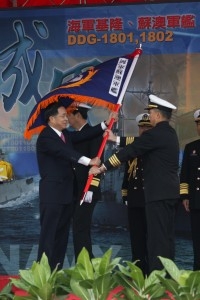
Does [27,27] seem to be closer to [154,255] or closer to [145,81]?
[145,81]

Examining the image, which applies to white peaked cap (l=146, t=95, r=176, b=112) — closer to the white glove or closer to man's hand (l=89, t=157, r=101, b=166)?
man's hand (l=89, t=157, r=101, b=166)

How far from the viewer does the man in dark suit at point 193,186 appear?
5.69 m

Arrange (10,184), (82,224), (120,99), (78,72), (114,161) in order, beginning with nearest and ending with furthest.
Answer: (114,161) → (120,99) → (82,224) → (78,72) → (10,184)

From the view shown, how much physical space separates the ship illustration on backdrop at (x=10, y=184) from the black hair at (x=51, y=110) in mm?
936

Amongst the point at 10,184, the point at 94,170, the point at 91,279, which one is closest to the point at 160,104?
the point at 94,170

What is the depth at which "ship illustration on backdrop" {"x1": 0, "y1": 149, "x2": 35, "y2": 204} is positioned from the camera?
19.9ft

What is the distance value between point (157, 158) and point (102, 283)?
8.52ft

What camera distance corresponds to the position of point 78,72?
6.00m

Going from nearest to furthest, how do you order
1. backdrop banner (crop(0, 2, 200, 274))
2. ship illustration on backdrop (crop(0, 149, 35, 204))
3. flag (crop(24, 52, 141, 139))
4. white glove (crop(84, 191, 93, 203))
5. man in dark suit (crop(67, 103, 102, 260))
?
flag (crop(24, 52, 141, 139)) < white glove (crop(84, 191, 93, 203)) < man in dark suit (crop(67, 103, 102, 260)) < backdrop banner (crop(0, 2, 200, 274)) < ship illustration on backdrop (crop(0, 149, 35, 204))

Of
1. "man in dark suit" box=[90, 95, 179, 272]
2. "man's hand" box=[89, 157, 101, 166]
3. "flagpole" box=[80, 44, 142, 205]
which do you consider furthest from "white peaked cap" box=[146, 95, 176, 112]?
"man's hand" box=[89, 157, 101, 166]

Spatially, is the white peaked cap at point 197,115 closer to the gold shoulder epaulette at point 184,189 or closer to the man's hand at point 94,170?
the gold shoulder epaulette at point 184,189

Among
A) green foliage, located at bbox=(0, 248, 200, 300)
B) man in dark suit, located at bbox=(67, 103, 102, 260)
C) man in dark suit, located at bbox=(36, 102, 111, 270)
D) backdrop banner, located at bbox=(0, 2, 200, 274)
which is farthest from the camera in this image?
backdrop banner, located at bbox=(0, 2, 200, 274)

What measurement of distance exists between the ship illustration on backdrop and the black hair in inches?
36.8

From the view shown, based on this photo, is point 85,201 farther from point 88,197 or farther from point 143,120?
point 143,120
